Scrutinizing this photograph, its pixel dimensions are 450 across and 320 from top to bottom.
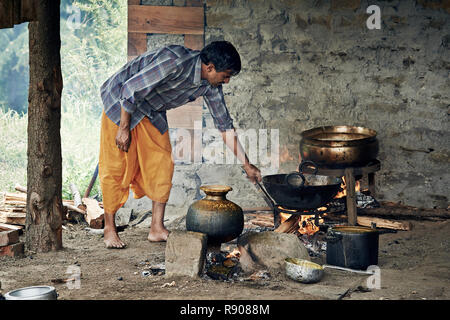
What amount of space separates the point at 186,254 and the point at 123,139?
1.22 metres

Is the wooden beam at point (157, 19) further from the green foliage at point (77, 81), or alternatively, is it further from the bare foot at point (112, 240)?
the bare foot at point (112, 240)

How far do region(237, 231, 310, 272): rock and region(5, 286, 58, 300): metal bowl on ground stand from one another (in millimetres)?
1541

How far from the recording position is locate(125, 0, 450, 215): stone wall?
231 inches

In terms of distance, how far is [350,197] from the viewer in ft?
17.1

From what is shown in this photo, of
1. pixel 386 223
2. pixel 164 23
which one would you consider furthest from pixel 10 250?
pixel 386 223

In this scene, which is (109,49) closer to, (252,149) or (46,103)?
(252,149)

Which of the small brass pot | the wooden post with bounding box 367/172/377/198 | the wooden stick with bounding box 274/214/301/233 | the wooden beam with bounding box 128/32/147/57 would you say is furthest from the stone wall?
the small brass pot

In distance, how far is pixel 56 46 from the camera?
454 cm

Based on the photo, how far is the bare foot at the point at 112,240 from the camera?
15.7 feet

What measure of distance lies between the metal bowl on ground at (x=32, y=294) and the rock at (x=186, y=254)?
1039 millimetres

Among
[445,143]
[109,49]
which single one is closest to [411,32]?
[445,143]

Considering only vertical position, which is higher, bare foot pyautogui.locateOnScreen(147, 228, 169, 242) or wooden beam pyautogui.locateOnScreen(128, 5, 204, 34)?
wooden beam pyautogui.locateOnScreen(128, 5, 204, 34)

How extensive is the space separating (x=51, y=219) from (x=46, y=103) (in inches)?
39.8

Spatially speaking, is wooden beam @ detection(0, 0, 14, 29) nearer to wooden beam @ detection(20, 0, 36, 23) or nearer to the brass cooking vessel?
wooden beam @ detection(20, 0, 36, 23)
